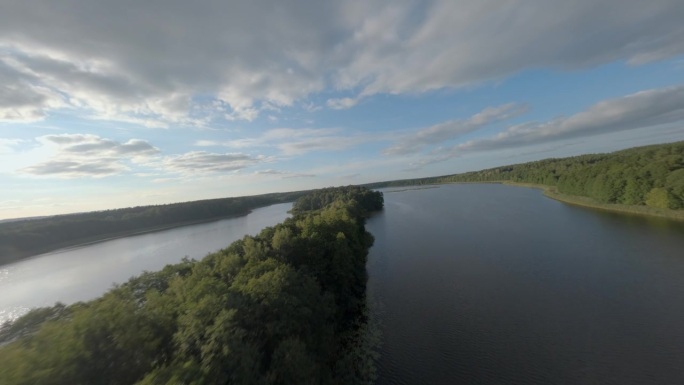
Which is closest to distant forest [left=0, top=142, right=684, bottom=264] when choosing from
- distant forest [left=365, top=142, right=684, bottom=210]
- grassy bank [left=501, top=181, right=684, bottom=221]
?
distant forest [left=365, top=142, right=684, bottom=210]

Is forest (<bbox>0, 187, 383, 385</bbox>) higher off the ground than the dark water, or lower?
higher

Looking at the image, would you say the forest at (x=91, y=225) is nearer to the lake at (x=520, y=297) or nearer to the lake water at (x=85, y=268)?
the lake water at (x=85, y=268)

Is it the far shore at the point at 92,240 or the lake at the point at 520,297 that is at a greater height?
the far shore at the point at 92,240

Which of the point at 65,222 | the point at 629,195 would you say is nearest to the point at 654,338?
the point at 629,195

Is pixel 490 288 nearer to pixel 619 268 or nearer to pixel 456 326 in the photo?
pixel 456 326

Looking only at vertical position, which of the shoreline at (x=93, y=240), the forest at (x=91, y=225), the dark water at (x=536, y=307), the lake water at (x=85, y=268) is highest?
the forest at (x=91, y=225)

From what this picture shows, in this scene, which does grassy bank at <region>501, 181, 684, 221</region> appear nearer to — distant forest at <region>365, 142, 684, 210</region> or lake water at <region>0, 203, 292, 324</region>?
distant forest at <region>365, 142, 684, 210</region>

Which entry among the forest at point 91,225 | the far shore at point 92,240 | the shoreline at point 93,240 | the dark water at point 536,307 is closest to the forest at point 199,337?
the dark water at point 536,307
